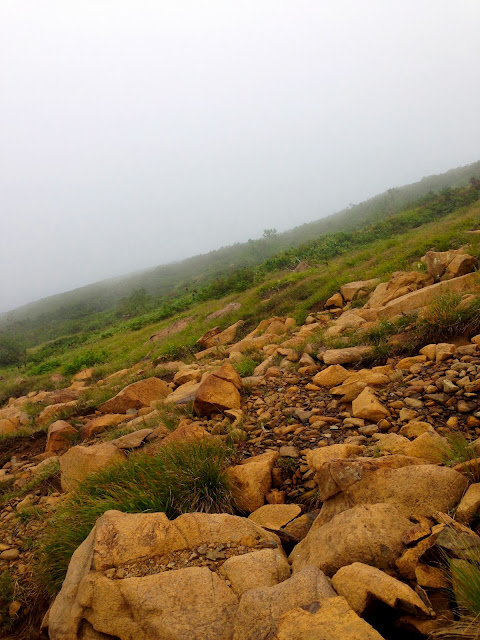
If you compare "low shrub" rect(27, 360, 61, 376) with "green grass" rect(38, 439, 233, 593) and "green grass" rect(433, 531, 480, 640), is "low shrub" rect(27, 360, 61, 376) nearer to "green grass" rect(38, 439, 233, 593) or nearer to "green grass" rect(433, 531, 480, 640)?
"green grass" rect(38, 439, 233, 593)

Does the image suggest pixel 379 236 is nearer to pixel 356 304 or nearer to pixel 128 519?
pixel 356 304

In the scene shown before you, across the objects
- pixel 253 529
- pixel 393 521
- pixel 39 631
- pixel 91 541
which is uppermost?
pixel 91 541

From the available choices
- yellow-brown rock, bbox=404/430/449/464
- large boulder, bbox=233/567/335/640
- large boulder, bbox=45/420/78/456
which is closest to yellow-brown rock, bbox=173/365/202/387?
large boulder, bbox=45/420/78/456

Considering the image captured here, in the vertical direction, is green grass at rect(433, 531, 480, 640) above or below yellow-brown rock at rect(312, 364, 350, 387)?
above

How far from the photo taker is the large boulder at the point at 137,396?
24.1ft

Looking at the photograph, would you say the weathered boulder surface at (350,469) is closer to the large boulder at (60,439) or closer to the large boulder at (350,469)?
the large boulder at (350,469)

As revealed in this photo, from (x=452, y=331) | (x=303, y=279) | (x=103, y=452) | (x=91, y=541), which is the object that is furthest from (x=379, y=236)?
(x=91, y=541)

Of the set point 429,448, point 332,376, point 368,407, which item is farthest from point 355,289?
point 429,448

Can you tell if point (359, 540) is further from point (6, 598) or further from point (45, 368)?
point (45, 368)

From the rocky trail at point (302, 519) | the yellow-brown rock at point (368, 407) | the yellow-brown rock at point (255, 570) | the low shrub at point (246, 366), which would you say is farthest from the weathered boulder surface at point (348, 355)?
the yellow-brown rock at point (255, 570)

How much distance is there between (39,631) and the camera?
2904 mm

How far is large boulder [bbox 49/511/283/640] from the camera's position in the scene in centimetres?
192

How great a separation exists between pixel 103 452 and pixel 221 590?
2.93 metres

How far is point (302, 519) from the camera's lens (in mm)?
2762
